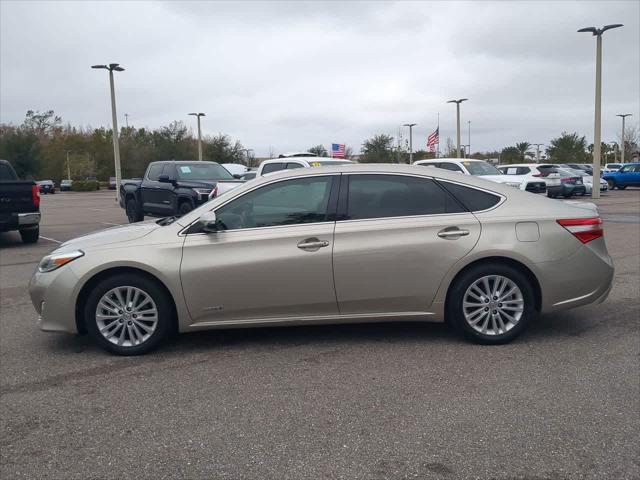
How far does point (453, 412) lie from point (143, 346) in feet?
8.56

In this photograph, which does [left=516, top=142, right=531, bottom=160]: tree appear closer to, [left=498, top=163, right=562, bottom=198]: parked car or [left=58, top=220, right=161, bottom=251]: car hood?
[left=498, top=163, right=562, bottom=198]: parked car

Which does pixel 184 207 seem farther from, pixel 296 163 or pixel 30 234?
pixel 30 234

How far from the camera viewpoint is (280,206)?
5258 mm

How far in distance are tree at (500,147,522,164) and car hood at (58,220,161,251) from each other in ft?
239

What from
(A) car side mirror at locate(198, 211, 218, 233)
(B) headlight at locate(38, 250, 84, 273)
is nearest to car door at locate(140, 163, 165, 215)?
(B) headlight at locate(38, 250, 84, 273)

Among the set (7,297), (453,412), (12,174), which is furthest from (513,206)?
(12,174)

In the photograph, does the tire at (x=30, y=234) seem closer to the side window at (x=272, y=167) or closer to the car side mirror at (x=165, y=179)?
the car side mirror at (x=165, y=179)

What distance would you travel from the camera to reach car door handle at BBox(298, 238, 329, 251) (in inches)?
199

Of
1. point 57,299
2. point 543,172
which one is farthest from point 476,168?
point 57,299

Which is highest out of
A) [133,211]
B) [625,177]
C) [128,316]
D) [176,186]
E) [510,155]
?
[510,155]

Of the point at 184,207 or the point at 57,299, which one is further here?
the point at 184,207

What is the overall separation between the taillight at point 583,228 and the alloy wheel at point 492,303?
69 cm

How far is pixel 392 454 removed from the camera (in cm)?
334

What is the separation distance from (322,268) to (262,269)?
486 millimetres
